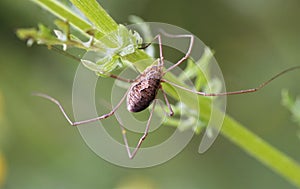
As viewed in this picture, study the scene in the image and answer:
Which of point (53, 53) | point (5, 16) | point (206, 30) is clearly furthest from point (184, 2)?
point (5, 16)

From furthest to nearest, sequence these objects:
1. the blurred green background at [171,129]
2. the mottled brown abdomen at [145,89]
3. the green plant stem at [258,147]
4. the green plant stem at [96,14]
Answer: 1. the blurred green background at [171,129]
2. the green plant stem at [258,147]
3. the mottled brown abdomen at [145,89]
4. the green plant stem at [96,14]

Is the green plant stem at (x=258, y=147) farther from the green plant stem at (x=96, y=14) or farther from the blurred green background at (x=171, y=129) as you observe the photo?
the blurred green background at (x=171, y=129)

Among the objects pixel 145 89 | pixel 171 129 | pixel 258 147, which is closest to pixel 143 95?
pixel 145 89

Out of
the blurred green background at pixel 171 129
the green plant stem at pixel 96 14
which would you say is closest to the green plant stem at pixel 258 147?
the green plant stem at pixel 96 14

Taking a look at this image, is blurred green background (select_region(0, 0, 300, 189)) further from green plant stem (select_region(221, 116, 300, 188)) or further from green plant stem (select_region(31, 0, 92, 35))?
green plant stem (select_region(31, 0, 92, 35))

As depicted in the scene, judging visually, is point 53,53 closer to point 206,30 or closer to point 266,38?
point 206,30

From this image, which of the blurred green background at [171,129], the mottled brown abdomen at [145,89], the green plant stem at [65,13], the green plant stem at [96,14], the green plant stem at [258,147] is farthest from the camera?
the blurred green background at [171,129]

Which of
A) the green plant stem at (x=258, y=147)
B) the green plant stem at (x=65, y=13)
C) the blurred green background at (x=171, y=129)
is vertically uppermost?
the green plant stem at (x=65, y=13)

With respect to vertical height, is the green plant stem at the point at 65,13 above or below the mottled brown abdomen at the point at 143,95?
above
